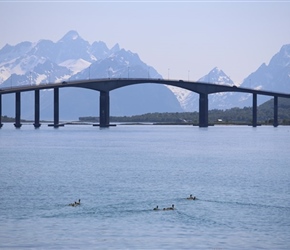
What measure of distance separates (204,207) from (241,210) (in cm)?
250

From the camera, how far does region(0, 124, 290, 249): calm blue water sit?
42375mm

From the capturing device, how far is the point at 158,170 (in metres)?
78.9

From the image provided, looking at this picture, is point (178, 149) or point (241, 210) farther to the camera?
point (178, 149)

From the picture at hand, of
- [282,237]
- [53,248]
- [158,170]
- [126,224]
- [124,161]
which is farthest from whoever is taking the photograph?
[124,161]

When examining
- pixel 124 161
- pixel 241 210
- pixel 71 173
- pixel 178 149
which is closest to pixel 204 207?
pixel 241 210

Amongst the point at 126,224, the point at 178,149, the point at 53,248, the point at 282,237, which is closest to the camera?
the point at 53,248

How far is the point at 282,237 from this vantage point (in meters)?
43.3

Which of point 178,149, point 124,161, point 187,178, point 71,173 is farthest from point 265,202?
point 178,149

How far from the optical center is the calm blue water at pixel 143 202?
42375 millimetres

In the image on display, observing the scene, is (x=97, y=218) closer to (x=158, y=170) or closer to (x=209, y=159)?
(x=158, y=170)

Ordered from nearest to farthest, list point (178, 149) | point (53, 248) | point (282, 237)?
point (53, 248) → point (282, 237) → point (178, 149)

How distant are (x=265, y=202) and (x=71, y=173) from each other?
2400 centimetres

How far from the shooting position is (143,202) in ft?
180

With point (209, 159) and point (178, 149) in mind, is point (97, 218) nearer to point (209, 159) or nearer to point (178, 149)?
point (209, 159)
